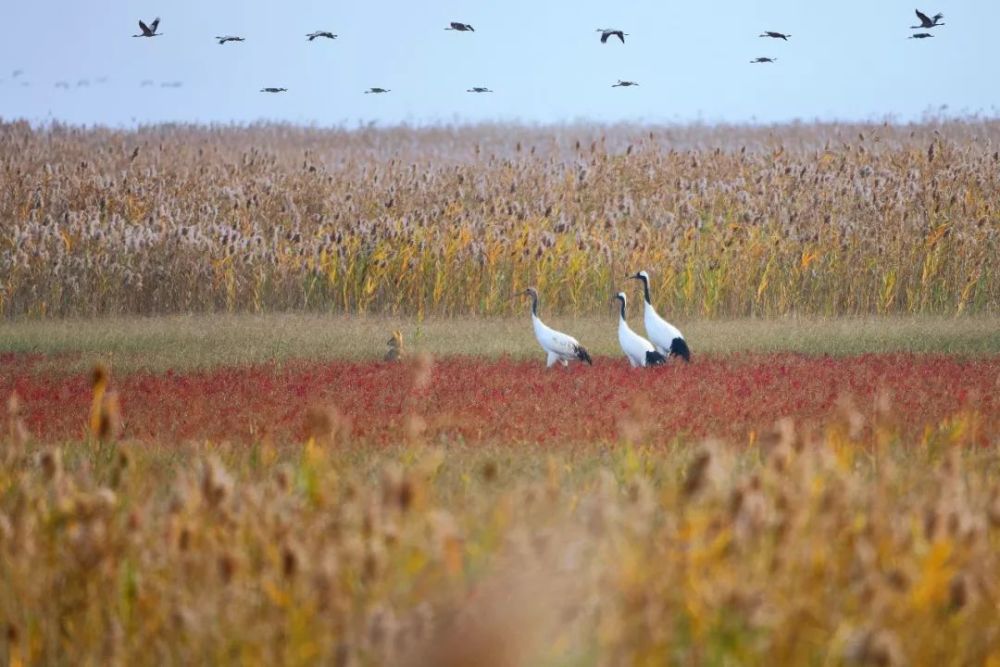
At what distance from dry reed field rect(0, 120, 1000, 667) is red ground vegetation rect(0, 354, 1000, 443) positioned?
63mm

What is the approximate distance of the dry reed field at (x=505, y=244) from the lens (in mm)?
19750

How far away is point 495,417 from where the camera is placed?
419 inches

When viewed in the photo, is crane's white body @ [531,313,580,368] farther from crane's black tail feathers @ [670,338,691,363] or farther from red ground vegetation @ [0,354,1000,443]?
crane's black tail feathers @ [670,338,691,363]

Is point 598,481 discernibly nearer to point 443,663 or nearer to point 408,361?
point 443,663

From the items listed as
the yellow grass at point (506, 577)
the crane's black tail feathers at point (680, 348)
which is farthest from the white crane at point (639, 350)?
the yellow grass at point (506, 577)

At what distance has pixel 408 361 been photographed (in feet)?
47.5

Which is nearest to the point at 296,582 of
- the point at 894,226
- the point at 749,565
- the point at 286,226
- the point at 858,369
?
the point at 749,565

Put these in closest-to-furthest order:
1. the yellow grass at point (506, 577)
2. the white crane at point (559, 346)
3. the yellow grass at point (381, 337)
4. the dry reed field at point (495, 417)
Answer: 1. the yellow grass at point (506, 577)
2. the dry reed field at point (495, 417)
3. the white crane at point (559, 346)
4. the yellow grass at point (381, 337)

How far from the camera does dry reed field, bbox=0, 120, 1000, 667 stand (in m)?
4.18

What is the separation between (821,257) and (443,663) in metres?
17.4

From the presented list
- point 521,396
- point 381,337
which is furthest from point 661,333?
point 381,337

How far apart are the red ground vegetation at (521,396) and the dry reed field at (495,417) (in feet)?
0.21

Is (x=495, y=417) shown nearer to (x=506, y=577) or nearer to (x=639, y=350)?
(x=639, y=350)

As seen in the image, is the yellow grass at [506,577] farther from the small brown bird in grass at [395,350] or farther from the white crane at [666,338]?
the small brown bird in grass at [395,350]
